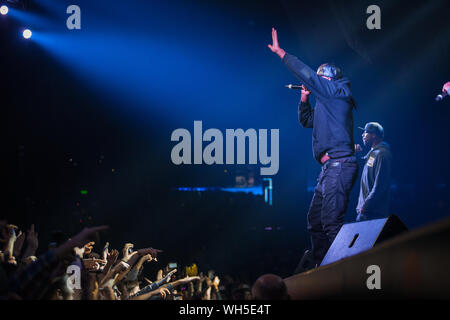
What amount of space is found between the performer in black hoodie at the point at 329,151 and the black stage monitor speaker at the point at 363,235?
389 mm

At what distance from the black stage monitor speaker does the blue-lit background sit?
181 cm

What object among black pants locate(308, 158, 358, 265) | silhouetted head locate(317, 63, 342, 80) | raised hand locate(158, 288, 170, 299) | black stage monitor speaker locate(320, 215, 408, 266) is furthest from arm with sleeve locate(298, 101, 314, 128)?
raised hand locate(158, 288, 170, 299)

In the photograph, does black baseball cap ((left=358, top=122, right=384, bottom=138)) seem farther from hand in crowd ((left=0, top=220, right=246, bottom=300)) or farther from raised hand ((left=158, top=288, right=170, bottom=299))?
raised hand ((left=158, top=288, right=170, bottom=299))

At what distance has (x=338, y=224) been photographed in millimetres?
2793

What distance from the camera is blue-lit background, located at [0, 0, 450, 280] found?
14.5ft

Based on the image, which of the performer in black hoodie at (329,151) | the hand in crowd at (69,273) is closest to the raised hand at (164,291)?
the hand in crowd at (69,273)

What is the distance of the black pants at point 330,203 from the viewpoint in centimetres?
280

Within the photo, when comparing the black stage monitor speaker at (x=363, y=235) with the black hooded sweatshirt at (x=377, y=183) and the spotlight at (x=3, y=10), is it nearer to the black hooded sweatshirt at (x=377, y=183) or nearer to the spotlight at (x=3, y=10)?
the black hooded sweatshirt at (x=377, y=183)

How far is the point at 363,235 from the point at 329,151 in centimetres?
101

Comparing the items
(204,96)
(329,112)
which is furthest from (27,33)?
(329,112)

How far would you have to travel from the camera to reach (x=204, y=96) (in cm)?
484

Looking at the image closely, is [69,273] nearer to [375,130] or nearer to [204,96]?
[375,130]

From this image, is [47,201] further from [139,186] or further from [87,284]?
[87,284]

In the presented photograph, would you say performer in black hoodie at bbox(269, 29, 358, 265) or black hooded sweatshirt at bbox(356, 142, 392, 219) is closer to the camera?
performer in black hoodie at bbox(269, 29, 358, 265)
